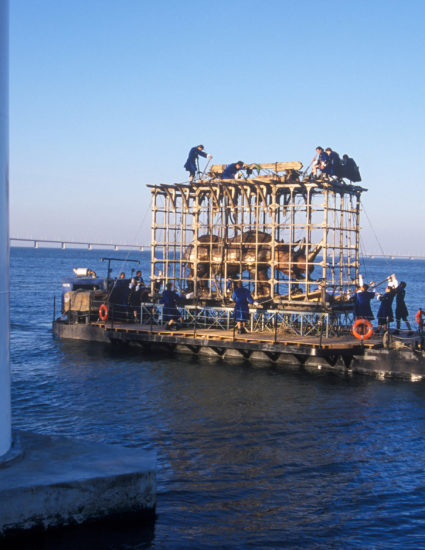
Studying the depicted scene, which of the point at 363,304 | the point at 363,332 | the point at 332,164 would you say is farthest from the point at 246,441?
the point at 332,164

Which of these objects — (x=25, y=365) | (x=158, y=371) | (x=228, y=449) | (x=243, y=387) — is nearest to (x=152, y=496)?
(x=228, y=449)

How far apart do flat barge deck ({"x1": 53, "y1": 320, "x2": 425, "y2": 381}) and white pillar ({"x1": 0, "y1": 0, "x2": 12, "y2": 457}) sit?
1708 cm

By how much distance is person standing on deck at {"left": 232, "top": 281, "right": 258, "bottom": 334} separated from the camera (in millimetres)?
30906

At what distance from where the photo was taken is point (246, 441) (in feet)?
62.3

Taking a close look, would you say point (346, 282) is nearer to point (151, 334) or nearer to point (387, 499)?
point (151, 334)

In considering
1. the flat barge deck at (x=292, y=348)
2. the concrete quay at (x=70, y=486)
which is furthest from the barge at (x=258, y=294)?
the concrete quay at (x=70, y=486)

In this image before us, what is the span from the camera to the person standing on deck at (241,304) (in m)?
30.9

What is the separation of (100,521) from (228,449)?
6.11m

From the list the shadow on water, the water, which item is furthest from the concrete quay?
the water

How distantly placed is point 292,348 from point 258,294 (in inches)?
203

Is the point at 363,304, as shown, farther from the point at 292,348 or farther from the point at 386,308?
the point at 292,348

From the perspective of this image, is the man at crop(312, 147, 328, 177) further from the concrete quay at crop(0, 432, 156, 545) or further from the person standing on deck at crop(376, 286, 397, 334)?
the concrete quay at crop(0, 432, 156, 545)

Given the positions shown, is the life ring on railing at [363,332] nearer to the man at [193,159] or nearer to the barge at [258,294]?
the barge at [258,294]

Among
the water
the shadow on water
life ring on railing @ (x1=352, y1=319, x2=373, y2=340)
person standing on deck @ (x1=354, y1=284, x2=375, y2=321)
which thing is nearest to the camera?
the shadow on water
